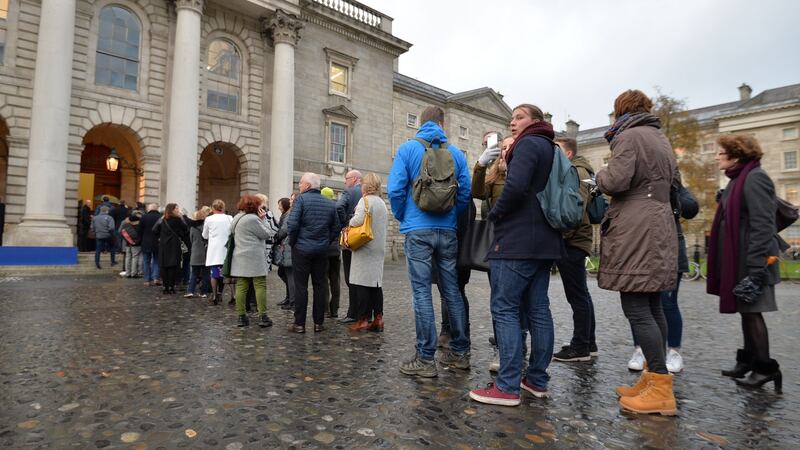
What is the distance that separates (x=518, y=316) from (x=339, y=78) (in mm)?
23180

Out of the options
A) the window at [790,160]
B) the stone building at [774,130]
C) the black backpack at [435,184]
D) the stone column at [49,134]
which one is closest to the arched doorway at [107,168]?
the stone column at [49,134]

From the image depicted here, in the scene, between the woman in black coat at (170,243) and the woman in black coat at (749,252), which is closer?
the woman in black coat at (749,252)

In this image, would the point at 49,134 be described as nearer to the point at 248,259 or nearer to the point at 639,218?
the point at 248,259

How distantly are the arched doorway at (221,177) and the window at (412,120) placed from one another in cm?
1272

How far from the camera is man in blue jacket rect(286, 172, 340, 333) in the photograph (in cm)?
572

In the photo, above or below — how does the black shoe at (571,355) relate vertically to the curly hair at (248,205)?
below

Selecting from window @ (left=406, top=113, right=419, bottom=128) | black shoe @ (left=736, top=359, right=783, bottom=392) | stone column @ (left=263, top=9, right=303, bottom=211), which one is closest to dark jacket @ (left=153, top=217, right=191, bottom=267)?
black shoe @ (left=736, top=359, right=783, bottom=392)

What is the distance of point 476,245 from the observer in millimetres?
4148

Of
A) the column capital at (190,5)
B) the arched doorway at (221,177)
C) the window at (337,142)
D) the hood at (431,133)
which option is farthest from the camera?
the window at (337,142)

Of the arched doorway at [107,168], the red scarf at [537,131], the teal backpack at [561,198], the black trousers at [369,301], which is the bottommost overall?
the black trousers at [369,301]

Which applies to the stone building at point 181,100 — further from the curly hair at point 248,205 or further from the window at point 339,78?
the curly hair at point 248,205

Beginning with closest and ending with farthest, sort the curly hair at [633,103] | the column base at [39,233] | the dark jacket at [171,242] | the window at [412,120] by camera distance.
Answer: the curly hair at [633,103] < the dark jacket at [171,242] < the column base at [39,233] < the window at [412,120]

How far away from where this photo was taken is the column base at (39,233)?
47.6ft

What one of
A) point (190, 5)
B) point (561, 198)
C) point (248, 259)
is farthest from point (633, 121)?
point (190, 5)
